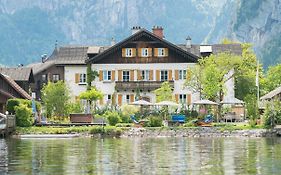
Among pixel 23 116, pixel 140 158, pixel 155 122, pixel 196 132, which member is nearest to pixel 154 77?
pixel 155 122

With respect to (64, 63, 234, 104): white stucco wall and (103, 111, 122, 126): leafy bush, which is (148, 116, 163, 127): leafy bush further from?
(64, 63, 234, 104): white stucco wall

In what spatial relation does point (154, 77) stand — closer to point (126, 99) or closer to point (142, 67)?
point (142, 67)

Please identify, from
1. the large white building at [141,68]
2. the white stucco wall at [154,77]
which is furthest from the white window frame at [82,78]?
the large white building at [141,68]

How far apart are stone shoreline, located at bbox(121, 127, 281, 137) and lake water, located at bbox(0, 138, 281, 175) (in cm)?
1152

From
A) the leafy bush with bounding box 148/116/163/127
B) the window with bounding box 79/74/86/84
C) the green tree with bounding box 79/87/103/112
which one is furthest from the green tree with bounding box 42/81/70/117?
the window with bounding box 79/74/86/84

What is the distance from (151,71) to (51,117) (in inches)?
625

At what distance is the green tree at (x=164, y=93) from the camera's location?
79625 mm

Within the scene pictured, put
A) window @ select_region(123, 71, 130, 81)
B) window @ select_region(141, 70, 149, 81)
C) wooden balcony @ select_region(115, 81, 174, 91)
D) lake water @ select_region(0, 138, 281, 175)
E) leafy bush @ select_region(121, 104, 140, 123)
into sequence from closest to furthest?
lake water @ select_region(0, 138, 281, 175)
leafy bush @ select_region(121, 104, 140, 123)
wooden balcony @ select_region(115, 81, 174, 91)
window @ select_region(141, 70, 149, 81)
window @ select_region(123, 71, 130, 81)

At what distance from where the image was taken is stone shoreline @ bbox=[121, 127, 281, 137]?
60312 mm

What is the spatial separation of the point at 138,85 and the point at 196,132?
82.5 ft

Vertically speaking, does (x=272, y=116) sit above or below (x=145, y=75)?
below

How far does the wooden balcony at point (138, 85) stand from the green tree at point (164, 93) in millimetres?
2873

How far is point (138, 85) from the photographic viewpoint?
8612cm

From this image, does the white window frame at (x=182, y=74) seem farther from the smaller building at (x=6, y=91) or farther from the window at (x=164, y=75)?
the smaller building at (x=6, y=91)
